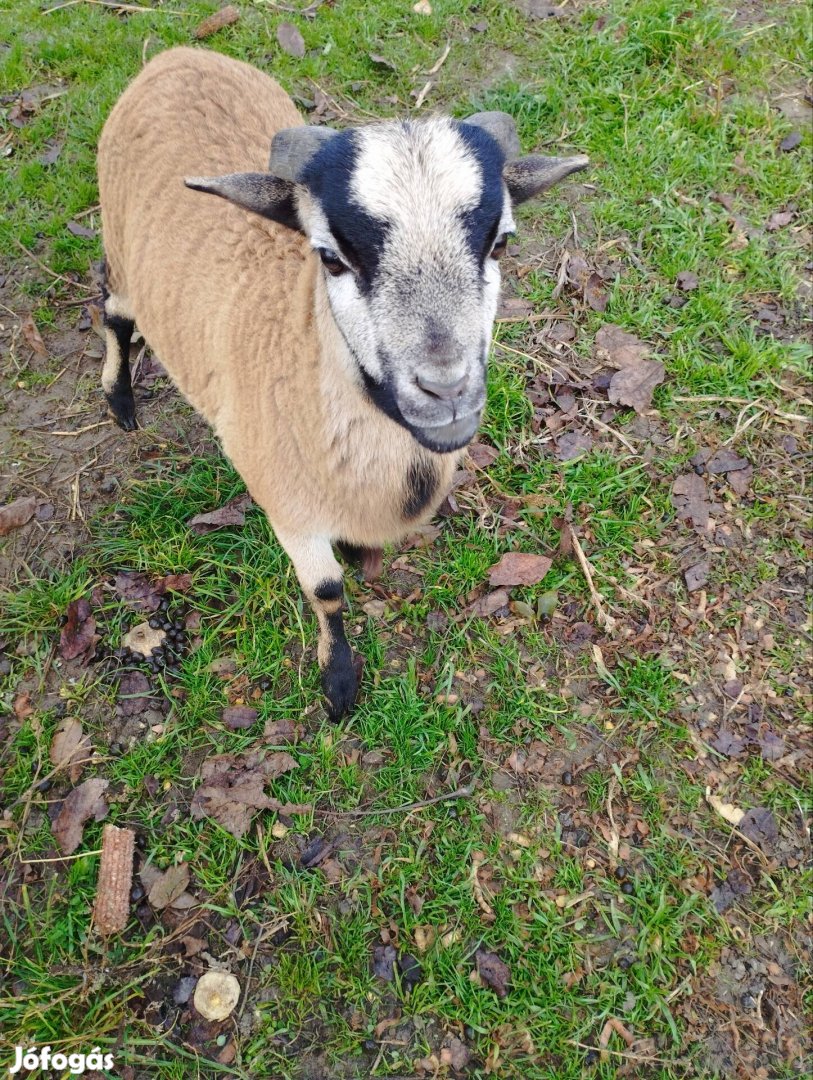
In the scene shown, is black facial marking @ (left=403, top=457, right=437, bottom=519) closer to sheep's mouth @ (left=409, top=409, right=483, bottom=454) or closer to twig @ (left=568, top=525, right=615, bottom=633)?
sheep's mouth @ (left=409, top=409, right=483, bottom=454)

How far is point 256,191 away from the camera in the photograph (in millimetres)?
2229

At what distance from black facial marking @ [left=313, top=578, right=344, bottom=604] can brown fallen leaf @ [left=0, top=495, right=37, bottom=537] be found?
165 centimetres

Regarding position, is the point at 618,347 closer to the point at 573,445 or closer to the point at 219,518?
the point at 573,445

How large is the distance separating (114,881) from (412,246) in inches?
98.2

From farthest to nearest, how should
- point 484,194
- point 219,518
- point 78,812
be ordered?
point 219,518 → point 78,812 → point 484,194

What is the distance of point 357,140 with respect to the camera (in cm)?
209

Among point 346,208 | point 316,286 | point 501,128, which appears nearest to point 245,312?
point 316,286

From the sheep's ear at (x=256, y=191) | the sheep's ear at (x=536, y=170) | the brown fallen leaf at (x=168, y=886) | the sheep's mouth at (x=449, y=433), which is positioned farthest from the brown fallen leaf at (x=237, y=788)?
the sheep's ear at (x=536, y=170)

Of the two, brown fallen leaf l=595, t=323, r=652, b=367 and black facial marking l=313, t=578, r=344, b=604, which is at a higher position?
brown fallen leaf l=595, t=323, r=652, b=367

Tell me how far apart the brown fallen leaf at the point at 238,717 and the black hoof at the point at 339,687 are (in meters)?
0.34

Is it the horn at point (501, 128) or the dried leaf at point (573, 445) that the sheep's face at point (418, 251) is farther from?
the dried leaf at point (573, 445)

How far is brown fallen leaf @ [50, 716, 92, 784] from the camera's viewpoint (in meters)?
2.99

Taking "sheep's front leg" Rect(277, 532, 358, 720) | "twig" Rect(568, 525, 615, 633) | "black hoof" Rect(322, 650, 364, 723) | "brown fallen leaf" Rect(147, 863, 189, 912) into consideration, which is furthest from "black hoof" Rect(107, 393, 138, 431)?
"twig" Rect(568, 525, 615, 633)

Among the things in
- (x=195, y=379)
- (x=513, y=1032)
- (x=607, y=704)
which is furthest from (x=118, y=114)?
(x=513, y=1032)
